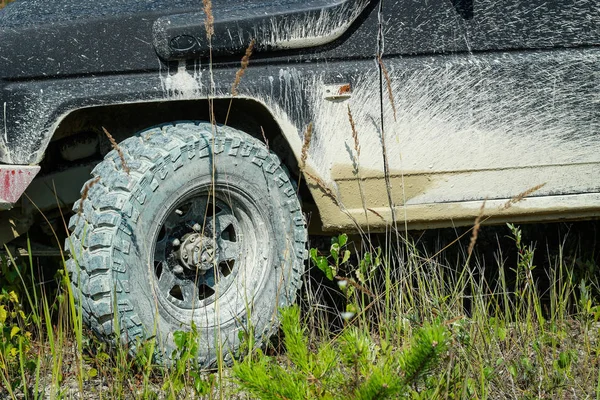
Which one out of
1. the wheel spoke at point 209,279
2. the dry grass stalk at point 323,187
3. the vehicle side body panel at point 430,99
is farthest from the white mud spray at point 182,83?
the wheel spoke at point 209,279

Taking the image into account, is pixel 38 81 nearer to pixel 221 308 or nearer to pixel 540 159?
pixel 221 308

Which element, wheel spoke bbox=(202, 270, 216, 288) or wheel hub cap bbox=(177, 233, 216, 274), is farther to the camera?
wheel spoke bbox=(202, 270, 216, 288)

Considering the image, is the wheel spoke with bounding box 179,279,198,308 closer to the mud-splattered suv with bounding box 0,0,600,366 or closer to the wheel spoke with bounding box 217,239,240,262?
the mud-splattered suv with bounding box 0,0,600,366

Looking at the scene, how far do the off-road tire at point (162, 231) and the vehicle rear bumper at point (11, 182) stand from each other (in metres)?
0.20

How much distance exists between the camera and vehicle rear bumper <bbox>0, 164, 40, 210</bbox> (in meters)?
2.93

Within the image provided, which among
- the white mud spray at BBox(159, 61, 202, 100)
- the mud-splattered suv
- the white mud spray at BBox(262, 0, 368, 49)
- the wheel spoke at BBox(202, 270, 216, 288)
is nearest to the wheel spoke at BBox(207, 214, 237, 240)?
the mud-splattered suv

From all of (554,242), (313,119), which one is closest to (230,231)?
(313,119)

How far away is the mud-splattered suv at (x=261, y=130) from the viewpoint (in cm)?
303

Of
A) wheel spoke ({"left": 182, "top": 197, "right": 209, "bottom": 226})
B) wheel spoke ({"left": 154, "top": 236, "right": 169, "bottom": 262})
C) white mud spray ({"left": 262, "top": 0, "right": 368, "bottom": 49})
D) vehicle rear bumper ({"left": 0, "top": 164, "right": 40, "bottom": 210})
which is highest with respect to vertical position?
white mud spray ({"left": 262, "top": 0, "right": 368, "bottom": 49})

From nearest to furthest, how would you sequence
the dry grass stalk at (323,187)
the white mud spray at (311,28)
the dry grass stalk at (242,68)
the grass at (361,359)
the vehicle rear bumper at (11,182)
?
1. the grass at (361,359)
2. the dry grass stalk at (242,68)
3. the vehicle rear bumper at (11,182)
4. the white mud spray at (311,28)
5. the dry grass stalk at (323,187)

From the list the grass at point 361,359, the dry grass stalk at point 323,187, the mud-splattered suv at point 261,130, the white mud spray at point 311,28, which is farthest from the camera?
the dry grass stalk at point 323,187

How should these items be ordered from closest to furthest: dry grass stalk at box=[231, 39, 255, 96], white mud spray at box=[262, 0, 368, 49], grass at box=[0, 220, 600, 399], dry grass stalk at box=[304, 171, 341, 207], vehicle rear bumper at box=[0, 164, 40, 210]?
1. grass at box=[0, 220, 600, 399]
2. dry grass stalk at box=[231, 39, 255, 96]
3. vehicle rear bumper at box=[0, 164, 40, 210]
4. white mud spray at box=[262, 0, 368, 49]
5. dry grass stalk at box=[304, 171, 341, 207]

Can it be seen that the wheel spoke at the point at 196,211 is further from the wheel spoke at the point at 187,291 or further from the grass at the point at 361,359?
the grass at the point at 361,359

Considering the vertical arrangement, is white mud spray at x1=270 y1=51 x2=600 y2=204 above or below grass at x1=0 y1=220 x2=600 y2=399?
above
